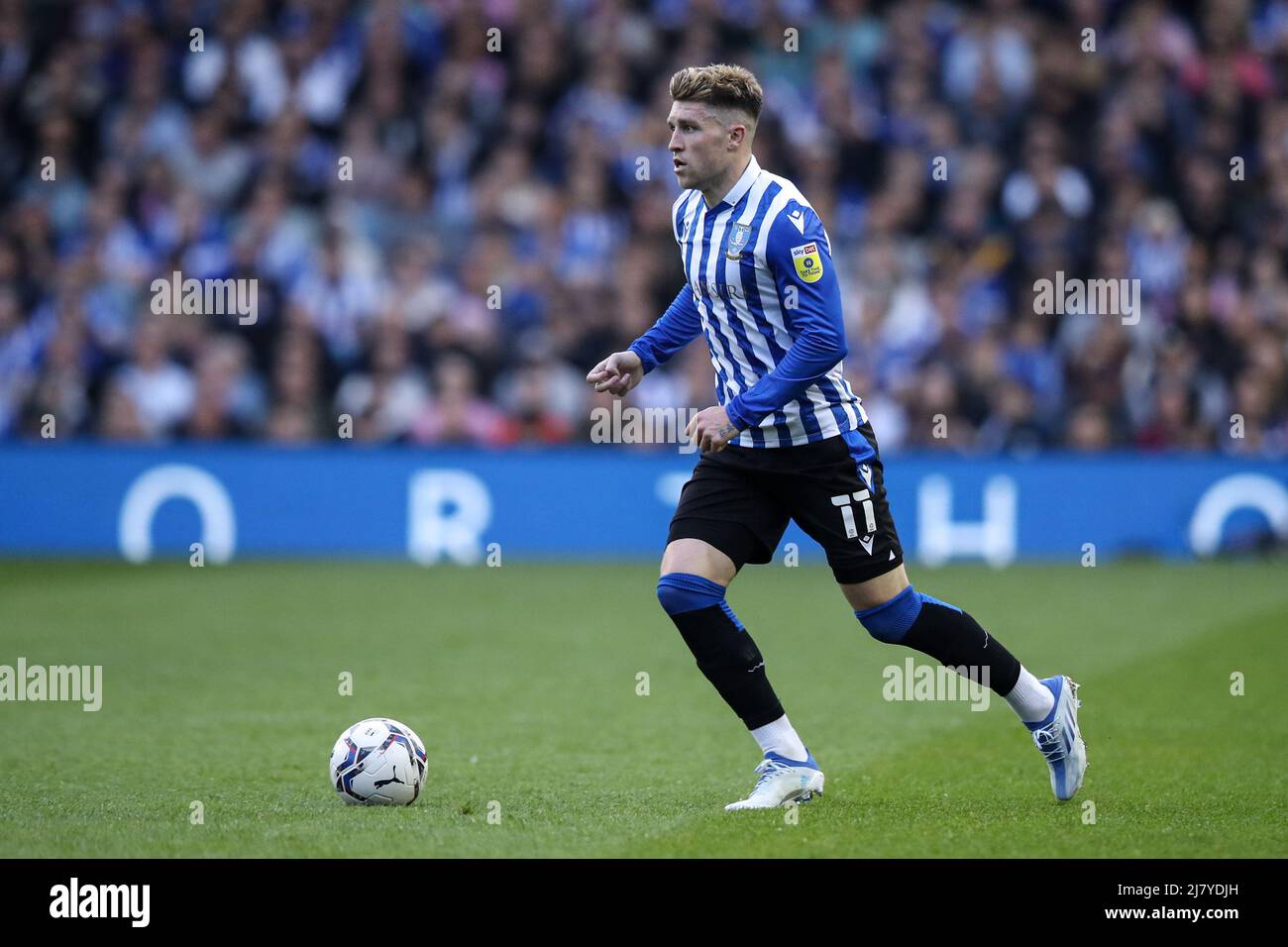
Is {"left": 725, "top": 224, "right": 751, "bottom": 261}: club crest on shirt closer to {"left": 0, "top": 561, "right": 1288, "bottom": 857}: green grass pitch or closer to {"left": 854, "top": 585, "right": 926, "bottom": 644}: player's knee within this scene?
{"left": 854, "top": 585, "right": 926, "bottom": 644}: player's knee

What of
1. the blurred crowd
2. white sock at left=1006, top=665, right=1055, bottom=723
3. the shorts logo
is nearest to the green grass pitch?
white sock at left=1006, top=665, right=1055, bottom=723

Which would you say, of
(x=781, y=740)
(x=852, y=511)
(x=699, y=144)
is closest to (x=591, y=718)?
(x=781, y=740)

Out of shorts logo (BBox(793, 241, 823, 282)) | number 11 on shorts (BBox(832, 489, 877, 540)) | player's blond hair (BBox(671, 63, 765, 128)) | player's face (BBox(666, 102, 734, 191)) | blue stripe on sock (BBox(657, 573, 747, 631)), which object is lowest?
blue stripe on sock (BBox(657, 573, 747, 631))

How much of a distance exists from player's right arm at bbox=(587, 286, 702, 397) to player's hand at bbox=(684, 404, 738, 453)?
2.07ft

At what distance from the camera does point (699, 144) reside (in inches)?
234

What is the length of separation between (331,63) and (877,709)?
12.0 m

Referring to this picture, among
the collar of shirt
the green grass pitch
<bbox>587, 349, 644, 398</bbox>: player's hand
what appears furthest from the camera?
<bbox>587, 349, 644, 398</bbox>: player's hand

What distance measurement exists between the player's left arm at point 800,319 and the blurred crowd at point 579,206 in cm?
932

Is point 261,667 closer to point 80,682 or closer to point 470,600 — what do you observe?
point 80,682

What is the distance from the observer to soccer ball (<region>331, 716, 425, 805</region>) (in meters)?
6.03

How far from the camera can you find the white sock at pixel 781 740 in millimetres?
6102

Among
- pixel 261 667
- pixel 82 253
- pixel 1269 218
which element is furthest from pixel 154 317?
pixel 1269 218

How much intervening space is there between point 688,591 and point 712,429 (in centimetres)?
60

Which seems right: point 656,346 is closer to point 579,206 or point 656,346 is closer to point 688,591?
point 688,591
